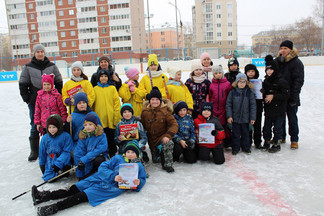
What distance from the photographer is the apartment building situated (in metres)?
52.1

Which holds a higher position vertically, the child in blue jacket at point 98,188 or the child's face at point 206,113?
the child's face at point 206,113

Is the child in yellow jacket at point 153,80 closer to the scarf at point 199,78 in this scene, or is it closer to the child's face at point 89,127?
the scarf at point 199,78

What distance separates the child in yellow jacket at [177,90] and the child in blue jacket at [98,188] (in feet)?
4.65

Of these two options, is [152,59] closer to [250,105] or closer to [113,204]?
[250,105]

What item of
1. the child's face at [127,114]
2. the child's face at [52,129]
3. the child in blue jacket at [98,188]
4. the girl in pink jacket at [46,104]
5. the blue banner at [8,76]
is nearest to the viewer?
the child in blue jacket at [98,188]

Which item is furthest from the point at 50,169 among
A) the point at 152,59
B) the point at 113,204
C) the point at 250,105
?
the point at 250,105

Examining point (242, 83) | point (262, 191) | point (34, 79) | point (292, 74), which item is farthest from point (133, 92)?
point (292, 74)

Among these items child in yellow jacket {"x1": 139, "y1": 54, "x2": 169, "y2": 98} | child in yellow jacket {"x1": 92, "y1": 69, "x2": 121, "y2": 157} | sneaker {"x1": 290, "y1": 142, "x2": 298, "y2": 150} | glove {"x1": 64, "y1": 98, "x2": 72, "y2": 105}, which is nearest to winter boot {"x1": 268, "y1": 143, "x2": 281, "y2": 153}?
sneaker {"x1": 290, "y1": 142, "x2": 298, "y2": 150}

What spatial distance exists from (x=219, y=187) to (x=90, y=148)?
1758 mm

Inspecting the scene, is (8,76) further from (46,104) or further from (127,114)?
(127,114)

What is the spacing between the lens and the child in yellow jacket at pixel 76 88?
12.7ft


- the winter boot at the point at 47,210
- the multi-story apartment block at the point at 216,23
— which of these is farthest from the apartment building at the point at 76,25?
the winter boot at the point at 47,210

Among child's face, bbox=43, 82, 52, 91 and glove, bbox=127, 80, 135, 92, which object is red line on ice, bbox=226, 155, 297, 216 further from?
child's face, bbox=43, 82, 52, 91

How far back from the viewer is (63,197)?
9.58ft
